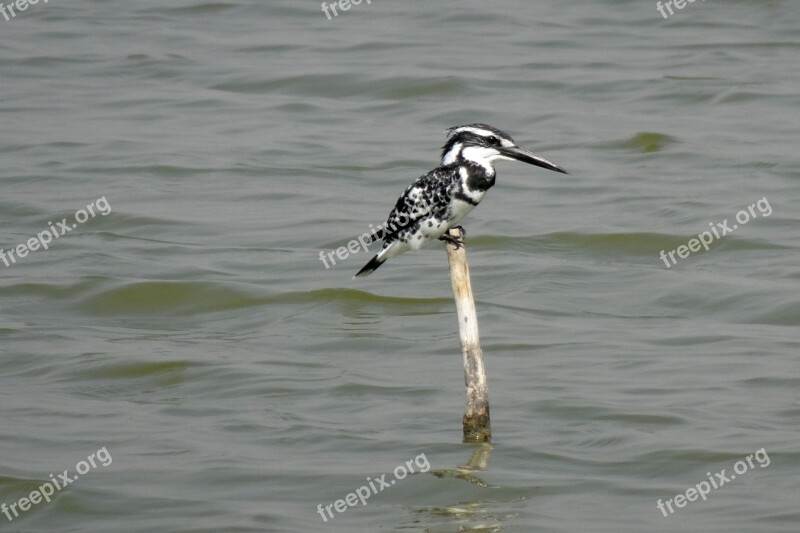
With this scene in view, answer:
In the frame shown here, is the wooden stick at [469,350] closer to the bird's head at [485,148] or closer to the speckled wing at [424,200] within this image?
the speckled wing at [424,200]

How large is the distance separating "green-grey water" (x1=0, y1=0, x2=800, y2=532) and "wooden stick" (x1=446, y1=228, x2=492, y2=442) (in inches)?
7.0

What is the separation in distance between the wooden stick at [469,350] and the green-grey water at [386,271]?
7.0 inches

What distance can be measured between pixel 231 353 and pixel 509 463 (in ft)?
10.3

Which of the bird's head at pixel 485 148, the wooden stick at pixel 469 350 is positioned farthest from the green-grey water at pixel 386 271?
the bird's head at pixel 485 148

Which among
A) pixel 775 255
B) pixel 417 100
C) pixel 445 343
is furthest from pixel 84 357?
pixel 417 100

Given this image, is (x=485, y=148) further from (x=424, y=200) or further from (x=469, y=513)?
(x=469, y=513)

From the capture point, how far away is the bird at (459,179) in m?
8.30

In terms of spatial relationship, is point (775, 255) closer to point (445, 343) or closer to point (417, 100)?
point (445, 343)

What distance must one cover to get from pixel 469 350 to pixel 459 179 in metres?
1.13

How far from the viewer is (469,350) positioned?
7766 mm

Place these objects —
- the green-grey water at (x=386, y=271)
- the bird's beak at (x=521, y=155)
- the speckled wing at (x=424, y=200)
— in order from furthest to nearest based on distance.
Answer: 1. the speckled wing at (x=424, y=200)
2. the bird's beak at (x=521, y=155)
3. the green-grey water at (x=386, y=271)

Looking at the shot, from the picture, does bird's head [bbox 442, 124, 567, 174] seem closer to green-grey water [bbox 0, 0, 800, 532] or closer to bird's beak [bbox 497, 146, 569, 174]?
bird's beak [bbox 497, 146, 569, 174]

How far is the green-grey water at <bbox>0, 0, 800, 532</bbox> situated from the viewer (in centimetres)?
802

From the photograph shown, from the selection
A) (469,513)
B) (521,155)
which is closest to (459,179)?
(521,155)
